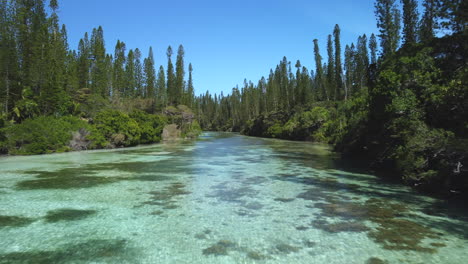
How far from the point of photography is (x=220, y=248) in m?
7.26

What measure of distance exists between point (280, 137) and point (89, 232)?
215 ft

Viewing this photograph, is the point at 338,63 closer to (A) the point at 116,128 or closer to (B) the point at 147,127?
(B) the point at 147,127

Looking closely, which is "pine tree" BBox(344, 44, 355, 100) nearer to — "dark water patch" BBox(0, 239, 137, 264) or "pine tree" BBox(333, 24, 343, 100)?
"pine tree" BBox(333, 24, 343, 100)

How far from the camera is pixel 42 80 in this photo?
37469mm

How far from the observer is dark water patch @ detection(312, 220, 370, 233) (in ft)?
27.6

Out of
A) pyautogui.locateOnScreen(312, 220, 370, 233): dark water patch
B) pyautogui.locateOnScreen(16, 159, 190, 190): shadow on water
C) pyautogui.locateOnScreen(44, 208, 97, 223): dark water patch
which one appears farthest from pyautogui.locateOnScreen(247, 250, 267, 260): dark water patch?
pyautogui.locateOnScreen(16, 159, 190, 190): shadow on water

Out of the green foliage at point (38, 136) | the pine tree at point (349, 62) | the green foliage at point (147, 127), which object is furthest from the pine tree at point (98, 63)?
A: the pine tree at point (349, 62)

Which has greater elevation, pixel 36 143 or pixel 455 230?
pixel 36 143

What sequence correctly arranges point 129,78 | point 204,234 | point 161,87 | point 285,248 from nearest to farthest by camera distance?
point 285,248 < point 204,234 < point 129,78 < point 161,87

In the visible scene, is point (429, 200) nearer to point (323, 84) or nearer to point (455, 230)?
point (455, 230)

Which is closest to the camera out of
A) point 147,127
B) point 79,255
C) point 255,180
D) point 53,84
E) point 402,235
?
point 79,255

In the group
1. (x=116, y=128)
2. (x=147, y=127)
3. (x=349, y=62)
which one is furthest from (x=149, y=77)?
(x=349, y=62)

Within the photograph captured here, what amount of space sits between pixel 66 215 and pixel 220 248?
5910 millimetres

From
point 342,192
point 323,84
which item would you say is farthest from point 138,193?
point 323,84
